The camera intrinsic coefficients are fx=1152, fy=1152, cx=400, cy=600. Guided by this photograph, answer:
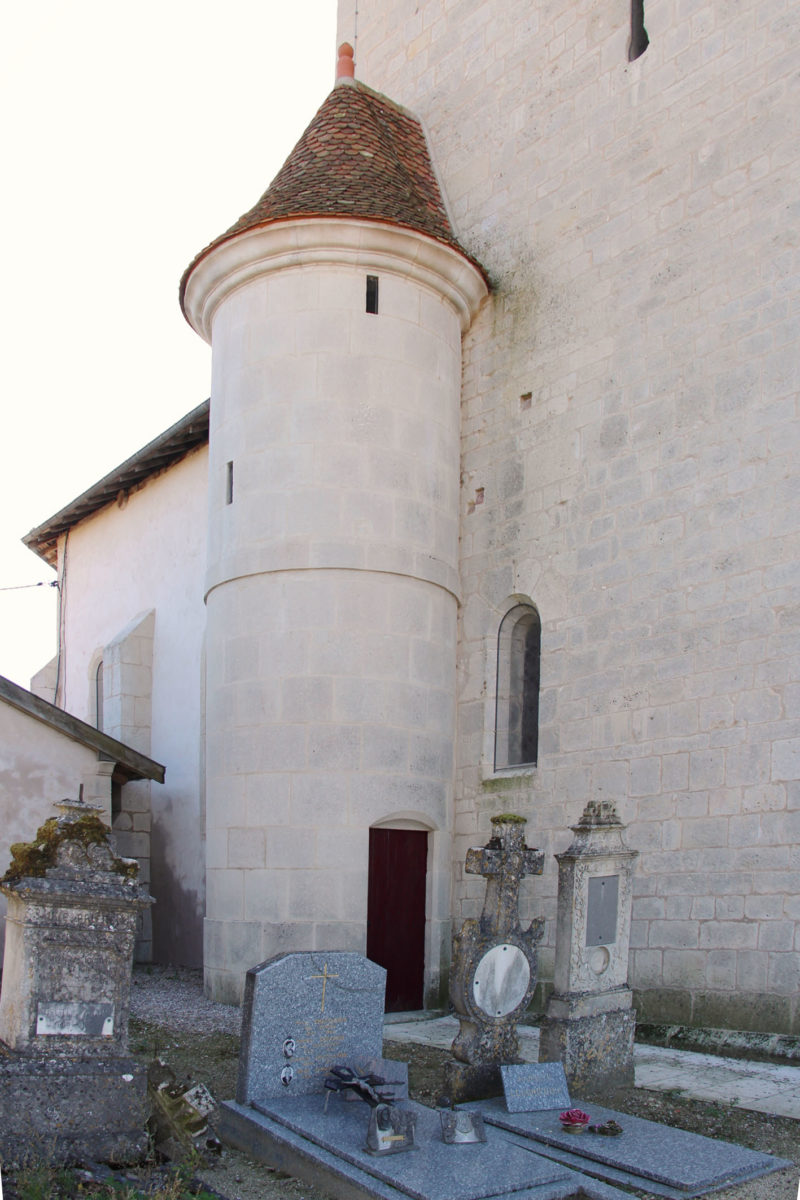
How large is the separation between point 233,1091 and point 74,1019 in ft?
6.18

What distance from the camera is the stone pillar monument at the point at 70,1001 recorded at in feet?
18.1

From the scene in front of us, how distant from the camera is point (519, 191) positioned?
40.2ft

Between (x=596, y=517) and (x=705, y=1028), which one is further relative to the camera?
(x=596, y=517)

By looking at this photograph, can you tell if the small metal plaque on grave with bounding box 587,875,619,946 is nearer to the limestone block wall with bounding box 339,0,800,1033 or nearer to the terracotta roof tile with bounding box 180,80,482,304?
the limestone block wall with bounding box 339,0,800,1033

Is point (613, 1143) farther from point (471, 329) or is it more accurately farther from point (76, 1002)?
point (471, 329)

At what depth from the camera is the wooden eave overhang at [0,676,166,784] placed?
11977 millimetres

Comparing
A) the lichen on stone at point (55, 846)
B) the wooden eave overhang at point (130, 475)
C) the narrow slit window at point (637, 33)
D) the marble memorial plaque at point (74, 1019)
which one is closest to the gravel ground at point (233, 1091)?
the marble memorial plaque at point (74, 1019)

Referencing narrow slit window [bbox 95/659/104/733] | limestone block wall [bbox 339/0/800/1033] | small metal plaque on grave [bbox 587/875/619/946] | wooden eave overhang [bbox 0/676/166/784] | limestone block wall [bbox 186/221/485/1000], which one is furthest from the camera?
narrow slit window [bbox 95/659/104/733]

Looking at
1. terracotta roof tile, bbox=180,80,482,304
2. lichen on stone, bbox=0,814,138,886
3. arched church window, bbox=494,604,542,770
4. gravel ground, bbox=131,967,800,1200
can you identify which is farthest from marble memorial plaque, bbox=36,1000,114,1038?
terracotta roof tile, bbox=180,80,482,304

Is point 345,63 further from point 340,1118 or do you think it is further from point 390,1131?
point 390,1131

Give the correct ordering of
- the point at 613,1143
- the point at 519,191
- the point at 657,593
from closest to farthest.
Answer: the point at 613,1143
the point at 657,593
the point at 519,191

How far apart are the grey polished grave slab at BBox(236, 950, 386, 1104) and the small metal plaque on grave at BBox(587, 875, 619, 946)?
155 cm

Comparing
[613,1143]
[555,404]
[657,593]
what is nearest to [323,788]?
[657,593]

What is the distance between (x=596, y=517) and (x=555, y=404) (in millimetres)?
1407
